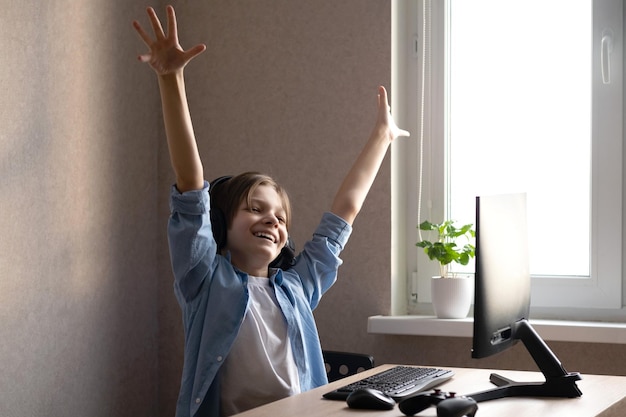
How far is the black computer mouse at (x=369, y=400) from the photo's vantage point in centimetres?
168

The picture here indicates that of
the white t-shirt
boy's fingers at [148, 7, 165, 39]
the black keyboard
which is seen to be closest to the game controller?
the black keyboard

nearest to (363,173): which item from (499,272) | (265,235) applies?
(265,235)

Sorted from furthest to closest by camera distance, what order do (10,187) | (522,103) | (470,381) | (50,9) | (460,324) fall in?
(522,103)
(460,324)
(50,9)
(10,187)
(470,381)

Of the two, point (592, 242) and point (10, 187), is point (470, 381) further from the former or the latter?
point (10, 187)

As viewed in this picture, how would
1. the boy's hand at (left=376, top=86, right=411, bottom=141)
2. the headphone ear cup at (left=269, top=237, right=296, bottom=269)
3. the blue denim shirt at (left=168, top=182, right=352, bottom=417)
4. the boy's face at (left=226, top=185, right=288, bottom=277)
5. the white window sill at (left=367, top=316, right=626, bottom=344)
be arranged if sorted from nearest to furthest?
the blue denim shirt at (left=168, top=182, right=352, bottom=417) < the boy's face at (left=226, top=185, right=288, bottom=277) < the headphone ear cup at (left=269, top=237, right=296, bottom=269) < the boy's hand at (left=376, top=86, right=411, bottom=141) < the white window sill at (left=367, top=316, right=626, bottom=344)

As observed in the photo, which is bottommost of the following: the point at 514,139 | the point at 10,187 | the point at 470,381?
the point at 470,381

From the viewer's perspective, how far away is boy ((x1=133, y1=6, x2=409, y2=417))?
6.18 feet

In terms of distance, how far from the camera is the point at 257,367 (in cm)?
198

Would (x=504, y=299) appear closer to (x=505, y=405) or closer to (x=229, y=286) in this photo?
(x=505, y=405)

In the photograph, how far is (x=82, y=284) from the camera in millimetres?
2779

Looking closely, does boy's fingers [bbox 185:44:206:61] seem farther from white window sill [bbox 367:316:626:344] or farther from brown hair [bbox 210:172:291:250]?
white window sill [bbox 367:316:626:344]

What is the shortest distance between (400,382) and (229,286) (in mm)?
447

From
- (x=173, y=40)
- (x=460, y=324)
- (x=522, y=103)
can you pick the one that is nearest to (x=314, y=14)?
(x=522, y=103)

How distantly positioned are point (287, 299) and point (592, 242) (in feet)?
4.15
